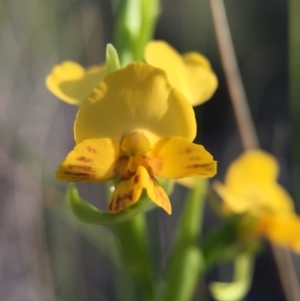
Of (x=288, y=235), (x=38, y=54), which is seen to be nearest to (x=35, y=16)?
(x=38, y=54)

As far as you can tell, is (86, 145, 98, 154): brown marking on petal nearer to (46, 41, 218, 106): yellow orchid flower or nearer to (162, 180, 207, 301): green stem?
(46, 41, 218, 106): yellow orchid flower

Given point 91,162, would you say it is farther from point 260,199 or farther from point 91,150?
point 260,199

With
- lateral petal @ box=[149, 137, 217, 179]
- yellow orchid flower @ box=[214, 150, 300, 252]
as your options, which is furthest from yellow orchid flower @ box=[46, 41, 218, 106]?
yellow orchid flower @ box=[214, 150, 300, 252]

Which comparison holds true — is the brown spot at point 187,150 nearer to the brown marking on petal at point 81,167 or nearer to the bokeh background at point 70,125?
the brown marking on petal at point 81,167

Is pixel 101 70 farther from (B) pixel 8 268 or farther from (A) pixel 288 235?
(B) pixel 8 268

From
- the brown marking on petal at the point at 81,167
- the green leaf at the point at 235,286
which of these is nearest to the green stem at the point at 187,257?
the green leaf at the point at 235,286

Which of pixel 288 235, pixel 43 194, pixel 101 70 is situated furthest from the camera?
pixel 43 194
